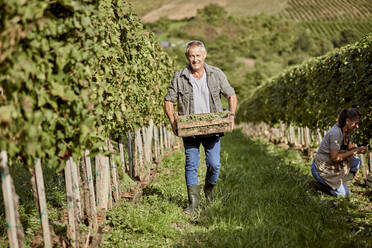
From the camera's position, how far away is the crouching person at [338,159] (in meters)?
5.08

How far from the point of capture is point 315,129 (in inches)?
344

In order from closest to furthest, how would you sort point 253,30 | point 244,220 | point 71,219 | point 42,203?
point 42,203 < point 71,219 < point 244,220 < point 253,30

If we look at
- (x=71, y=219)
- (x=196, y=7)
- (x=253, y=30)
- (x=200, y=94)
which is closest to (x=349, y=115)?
(x=200, y=94)

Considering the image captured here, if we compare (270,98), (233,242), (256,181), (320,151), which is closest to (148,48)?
(256,181)

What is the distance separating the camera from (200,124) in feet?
13.2

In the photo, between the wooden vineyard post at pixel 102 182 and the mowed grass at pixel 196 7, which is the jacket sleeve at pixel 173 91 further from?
the mowed grass at pixel 196 7

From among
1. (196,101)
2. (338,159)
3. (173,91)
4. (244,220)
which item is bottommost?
(244,220)

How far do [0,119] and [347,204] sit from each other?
4.46 metres

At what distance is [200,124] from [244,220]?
4.04 feet

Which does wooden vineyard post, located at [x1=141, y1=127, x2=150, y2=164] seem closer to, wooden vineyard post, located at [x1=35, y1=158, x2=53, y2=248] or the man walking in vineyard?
the man walking in vineyard

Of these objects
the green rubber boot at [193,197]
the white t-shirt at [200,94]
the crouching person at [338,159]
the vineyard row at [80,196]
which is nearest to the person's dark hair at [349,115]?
the crouching person at [338,159]

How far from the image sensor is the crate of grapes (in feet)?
13.2

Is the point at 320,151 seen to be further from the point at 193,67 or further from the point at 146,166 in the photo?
the point at 146,166

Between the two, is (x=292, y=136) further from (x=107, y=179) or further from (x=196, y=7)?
(x=196, y=7)
